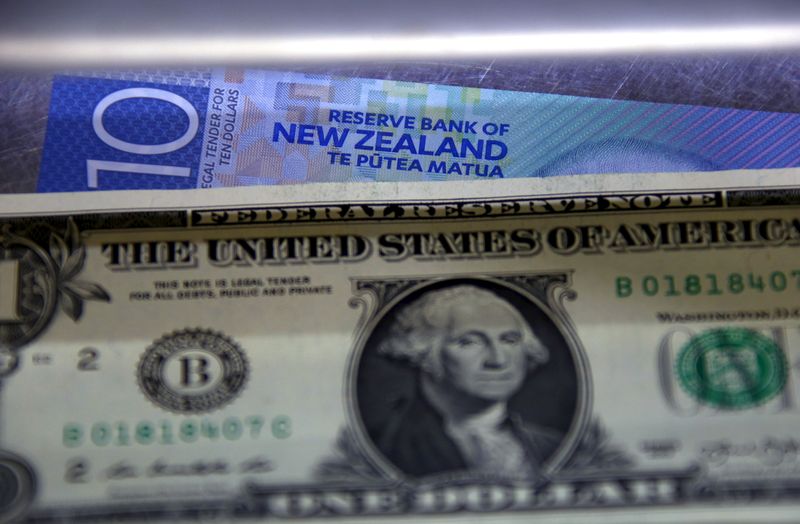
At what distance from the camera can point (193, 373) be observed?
0.52 m

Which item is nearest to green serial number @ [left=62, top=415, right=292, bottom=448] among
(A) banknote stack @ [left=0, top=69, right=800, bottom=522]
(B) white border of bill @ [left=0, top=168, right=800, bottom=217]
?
(A) banknote stack @ [left=0, top=69, right=800, bottom=522]

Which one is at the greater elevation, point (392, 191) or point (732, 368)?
point (392, 191)

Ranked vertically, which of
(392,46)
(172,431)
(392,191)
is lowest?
(172,431)

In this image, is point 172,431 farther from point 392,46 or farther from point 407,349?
point 392,46

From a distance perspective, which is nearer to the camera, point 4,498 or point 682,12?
point 4,498

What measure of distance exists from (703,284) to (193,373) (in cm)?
31

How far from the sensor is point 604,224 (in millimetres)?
536

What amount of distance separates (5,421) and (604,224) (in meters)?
0.37

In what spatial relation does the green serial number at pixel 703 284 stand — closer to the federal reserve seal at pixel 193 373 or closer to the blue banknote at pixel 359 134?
the blue banknote at pixel 359 134

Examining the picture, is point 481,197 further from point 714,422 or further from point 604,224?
point 714,422

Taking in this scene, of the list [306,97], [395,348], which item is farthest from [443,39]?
[395,348]

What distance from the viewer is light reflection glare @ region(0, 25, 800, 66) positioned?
0.60 m

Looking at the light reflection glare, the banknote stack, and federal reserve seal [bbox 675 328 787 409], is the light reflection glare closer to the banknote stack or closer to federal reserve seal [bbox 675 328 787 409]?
the banknote stack

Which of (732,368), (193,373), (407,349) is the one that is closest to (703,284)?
(732,368)
